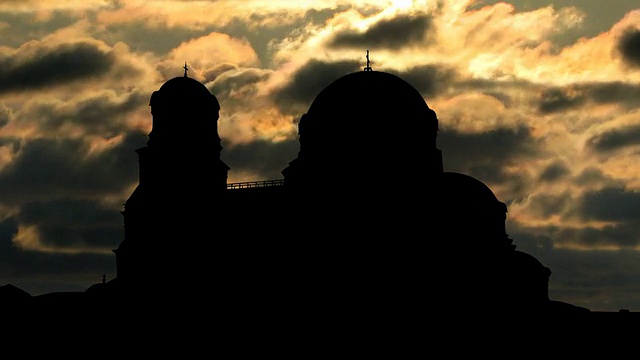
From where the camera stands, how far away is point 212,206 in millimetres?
68938

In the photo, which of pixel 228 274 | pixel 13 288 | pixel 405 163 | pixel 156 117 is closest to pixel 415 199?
pixel 405 163

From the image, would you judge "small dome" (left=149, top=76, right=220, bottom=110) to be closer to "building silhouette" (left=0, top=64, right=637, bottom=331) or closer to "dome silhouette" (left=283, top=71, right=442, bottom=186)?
"building silhouette" (left=0, top=64, right=637, bottom=331)

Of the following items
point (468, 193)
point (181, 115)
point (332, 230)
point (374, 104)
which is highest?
point (181, 115)

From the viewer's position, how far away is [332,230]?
200ft

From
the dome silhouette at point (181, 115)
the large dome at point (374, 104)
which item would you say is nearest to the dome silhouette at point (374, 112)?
the large dome at point (374, 104)

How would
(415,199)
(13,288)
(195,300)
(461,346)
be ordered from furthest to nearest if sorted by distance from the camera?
1. (13,288)
2. (195,300)
3. (415,199)
4. (461,346)

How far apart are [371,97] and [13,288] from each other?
31263 millimetres

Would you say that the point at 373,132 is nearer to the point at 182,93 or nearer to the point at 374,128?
the point at 374,128

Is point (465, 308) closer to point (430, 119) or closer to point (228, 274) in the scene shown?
point (430, 119)

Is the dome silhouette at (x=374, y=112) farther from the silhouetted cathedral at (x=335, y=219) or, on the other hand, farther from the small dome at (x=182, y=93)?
the small dome at (x=182, y=93)

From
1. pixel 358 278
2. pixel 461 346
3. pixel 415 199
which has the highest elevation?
pixel 415 199

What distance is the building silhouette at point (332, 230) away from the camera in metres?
58.9

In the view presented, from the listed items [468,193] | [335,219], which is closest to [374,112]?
[335,219]

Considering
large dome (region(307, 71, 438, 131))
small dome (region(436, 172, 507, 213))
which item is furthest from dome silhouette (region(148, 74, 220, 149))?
small dome (region(436, 172, 507, 213))
